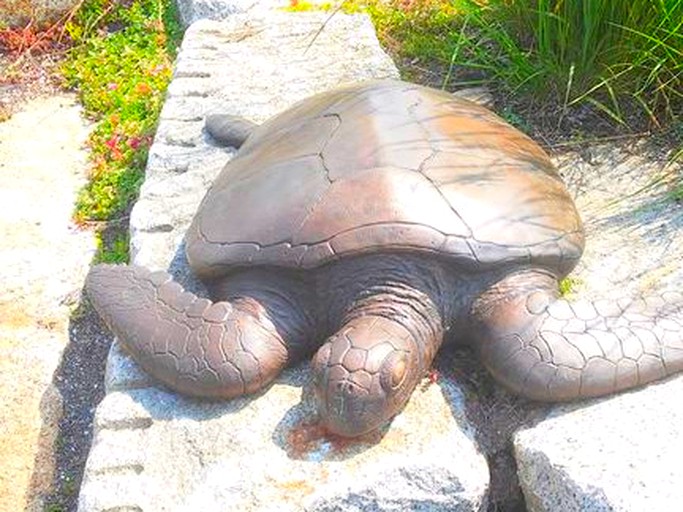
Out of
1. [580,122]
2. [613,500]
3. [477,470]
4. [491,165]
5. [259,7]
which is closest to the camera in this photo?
[613,500]

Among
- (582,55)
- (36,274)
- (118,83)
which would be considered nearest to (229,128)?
(36,274)

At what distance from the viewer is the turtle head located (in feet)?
7.36

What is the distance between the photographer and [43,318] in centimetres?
355

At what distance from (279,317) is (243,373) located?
199 millimetres

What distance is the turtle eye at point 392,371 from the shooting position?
2.25m

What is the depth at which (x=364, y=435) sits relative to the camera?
93.3 inches

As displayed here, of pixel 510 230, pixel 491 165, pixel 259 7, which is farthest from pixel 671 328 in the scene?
pixel 259 7

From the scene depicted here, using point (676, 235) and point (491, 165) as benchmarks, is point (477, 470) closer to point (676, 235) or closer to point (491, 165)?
point (491, 165)

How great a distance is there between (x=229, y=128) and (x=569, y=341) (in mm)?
1740

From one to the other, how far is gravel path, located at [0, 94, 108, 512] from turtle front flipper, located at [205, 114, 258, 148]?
2.24ft

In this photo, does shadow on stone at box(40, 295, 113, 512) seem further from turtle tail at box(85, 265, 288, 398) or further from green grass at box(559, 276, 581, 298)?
green grass at box(559, 276, 581, 298)

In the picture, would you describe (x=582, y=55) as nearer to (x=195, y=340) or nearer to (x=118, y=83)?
(x=195, y=340)

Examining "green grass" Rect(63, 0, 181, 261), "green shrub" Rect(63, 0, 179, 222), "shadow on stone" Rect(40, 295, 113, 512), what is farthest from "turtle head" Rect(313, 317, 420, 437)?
"green shrub" Rect(63, 0, 179, 222)

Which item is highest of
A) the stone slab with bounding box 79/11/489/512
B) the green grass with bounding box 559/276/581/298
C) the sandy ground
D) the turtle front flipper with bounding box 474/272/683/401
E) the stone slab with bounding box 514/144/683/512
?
the turtle front flipper with bounding box 474/272/683/401
